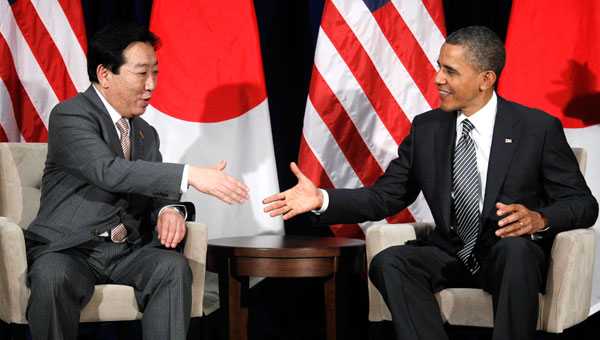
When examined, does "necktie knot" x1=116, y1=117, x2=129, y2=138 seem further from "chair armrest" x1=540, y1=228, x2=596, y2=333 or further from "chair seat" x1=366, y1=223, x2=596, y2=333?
"chair armrest" x1=540, y1=228, x2=596, y2=333

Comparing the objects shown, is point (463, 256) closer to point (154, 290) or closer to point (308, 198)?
point (308, 198)

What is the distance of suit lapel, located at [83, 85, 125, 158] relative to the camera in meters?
2.71

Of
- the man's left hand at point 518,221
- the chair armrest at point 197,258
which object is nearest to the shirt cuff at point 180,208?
the chair armrest at point 197,258

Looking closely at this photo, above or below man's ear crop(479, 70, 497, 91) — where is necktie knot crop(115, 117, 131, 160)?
below

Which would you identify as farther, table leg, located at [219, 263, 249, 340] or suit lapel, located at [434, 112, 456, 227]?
table leg, located at [219, 263, 249, 340]

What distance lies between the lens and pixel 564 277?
2434 mm

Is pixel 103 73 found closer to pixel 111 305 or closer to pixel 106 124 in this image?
pixel 106 124

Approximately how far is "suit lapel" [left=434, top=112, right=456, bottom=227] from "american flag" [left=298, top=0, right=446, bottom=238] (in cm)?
68

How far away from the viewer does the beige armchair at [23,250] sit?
8.19ft

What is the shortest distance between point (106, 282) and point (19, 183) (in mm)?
713

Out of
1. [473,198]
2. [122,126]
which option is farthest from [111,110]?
[473,198]

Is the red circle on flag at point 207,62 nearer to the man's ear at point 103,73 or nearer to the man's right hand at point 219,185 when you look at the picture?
the man's ear at point 103,73

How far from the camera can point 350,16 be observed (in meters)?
3.53

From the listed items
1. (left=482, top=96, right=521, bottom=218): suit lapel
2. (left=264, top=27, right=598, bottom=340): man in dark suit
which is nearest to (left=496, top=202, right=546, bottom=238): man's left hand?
(left=264, top=27, right=598, bottom=340): man in dark suit
